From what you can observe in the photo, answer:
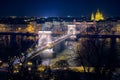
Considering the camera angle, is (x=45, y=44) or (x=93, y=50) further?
(x=45, y=44)

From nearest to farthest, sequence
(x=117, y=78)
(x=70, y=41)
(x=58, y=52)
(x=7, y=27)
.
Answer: (x=117, y=78)
(x=58, y=52)
(x=70, y=41)
(x=7, y=27)

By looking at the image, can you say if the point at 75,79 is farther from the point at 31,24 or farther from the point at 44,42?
the point at 31,24

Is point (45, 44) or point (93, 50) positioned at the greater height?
point (93, 50)

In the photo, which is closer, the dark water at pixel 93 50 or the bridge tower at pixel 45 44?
the dark water at pixel 93 50

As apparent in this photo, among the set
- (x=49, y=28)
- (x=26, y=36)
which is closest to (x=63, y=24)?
(x=49, y=28)

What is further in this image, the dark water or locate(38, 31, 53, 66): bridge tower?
locate(38, 31, 53, 66): bridge tower

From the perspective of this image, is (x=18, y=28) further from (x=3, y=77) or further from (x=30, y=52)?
(x=3, y=77)

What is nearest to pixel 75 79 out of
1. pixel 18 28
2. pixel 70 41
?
pixel 70 41

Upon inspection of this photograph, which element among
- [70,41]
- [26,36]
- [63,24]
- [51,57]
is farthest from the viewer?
[63,24]

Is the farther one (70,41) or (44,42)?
(70,41)
